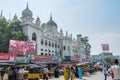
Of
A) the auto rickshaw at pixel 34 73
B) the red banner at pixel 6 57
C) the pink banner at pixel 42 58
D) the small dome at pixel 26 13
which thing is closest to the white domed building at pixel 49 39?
the small dome at pixel 26 13

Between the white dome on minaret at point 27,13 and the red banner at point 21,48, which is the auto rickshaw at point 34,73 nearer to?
the red banner at point 21,48

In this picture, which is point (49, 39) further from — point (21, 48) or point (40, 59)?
point (21, 48)

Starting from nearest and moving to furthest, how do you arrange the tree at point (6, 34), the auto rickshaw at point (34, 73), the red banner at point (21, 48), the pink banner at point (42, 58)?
the auto rickshaw at point (34, 73) → the red banner at point (21, 48) → the pink banner at point (42, 58) → the tree at point (6, 34)

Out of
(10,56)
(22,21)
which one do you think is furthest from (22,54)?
(22,21)

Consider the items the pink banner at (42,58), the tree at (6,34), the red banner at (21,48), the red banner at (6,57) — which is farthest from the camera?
the tree at (6,34)

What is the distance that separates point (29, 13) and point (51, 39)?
440 inches

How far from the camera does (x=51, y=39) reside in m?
59.4

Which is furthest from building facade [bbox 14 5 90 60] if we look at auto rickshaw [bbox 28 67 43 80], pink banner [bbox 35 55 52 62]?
auto rickshaw [bbox 28 67 43 80]

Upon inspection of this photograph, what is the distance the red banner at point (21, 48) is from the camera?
34.5 m

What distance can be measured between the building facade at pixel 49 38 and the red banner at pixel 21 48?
11.2m

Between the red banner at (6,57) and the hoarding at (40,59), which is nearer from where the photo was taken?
the red banner at (6,57)

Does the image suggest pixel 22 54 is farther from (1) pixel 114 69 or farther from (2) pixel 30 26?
(1) pixel 114 69

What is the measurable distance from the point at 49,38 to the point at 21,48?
2253 cm

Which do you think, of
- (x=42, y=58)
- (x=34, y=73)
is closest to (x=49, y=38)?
(x=42, y=58)
